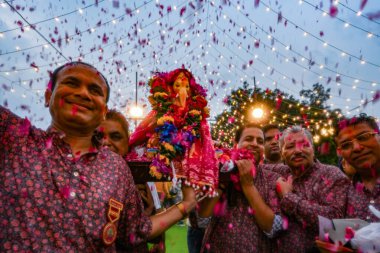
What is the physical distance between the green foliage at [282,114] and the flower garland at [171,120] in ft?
33.9

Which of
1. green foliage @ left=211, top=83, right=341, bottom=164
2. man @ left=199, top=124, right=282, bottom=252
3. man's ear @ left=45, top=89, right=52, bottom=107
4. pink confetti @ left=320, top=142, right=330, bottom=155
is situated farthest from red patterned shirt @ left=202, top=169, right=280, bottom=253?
pink confetti @ left=320, top=142, right=330, bottom=155

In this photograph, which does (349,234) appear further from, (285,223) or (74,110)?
(74,110)

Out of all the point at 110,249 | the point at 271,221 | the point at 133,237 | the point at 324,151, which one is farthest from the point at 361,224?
the point at 324,151

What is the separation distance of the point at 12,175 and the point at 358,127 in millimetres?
2456

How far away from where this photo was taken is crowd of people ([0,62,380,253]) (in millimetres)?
1344

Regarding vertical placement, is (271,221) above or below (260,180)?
below

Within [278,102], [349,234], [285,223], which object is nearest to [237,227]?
[285,223]

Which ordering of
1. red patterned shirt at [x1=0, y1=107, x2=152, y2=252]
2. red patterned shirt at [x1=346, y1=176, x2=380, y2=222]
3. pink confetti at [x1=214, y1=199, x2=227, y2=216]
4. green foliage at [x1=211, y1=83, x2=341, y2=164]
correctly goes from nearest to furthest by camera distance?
1. red patterned shirt at [x1=0, y1=107, x2=152, y2=252]
2. red patterned shirt at [x1=346, y1=176, x2=380, y2=222]
3. pink confetti at [x1=214, y1=199, x2=227, y2=216]
4. green foliage at [x1=211, y1=83, x2=341, y2=164]

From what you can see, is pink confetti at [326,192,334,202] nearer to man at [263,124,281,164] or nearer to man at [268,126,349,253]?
man at [268,126,349,253]

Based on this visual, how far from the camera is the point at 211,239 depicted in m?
2.44

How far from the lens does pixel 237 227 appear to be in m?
2.36

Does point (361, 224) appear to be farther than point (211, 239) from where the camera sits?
No

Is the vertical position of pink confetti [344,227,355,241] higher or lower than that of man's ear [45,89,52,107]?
lower

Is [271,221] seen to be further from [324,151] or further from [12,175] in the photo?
[324,151]
